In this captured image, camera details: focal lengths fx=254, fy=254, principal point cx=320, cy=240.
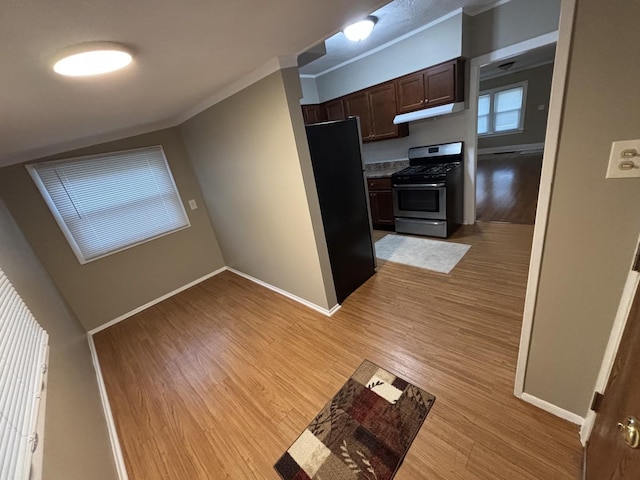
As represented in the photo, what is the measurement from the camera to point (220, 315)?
2.95 m

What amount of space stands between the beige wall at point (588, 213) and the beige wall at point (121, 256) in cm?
386

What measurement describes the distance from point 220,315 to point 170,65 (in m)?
2.43

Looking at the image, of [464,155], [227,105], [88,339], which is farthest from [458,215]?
[88,339]

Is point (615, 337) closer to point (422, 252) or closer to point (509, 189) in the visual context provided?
point (422, 252)

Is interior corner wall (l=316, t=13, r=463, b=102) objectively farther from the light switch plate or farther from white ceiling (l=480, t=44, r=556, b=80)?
white ceiling (l=480, t=44, r=556, b=80)

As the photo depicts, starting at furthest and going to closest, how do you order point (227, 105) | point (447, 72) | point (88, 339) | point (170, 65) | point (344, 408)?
1. point (447, 72)
2. point (88, 339)
3. point (227, 105)
4. point (344, 408)
5. point (170, 65)

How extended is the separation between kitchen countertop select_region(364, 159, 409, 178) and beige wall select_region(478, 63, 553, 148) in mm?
5530

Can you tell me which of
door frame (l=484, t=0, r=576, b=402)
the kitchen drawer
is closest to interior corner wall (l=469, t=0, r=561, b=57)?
the kitchen drawer

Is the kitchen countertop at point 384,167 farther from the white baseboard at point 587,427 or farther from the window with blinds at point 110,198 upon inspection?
the white baseboard at point 587,427

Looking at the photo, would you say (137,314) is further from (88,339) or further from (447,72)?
(447,72)

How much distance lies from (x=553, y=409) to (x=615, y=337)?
644 millimetres

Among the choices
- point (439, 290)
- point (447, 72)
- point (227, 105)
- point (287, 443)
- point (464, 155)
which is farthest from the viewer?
point (464, 155)

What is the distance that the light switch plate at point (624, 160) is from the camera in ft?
2.89

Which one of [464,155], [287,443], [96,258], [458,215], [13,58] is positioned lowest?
[287,443]
